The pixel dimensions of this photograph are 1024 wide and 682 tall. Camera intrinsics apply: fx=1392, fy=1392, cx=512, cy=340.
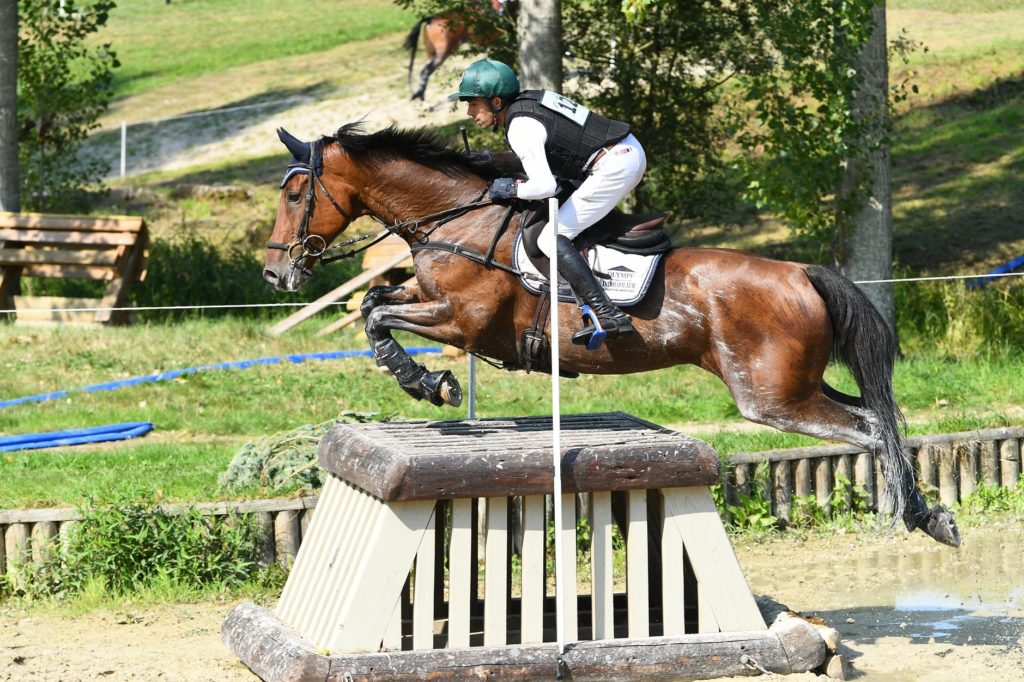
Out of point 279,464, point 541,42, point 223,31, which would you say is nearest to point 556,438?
point 279,464

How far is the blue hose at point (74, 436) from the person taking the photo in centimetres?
928

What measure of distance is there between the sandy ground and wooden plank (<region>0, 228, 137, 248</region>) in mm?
7887

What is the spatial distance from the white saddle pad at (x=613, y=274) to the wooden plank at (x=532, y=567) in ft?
2.94

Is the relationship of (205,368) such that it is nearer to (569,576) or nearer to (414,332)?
(414,332)

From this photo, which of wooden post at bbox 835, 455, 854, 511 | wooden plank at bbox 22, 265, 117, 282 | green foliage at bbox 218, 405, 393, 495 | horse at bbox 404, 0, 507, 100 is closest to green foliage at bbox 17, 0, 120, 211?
wooden plank at bbox 22, 265, 117, 282

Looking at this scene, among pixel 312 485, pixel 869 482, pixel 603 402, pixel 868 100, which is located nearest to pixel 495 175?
pixel 312 485

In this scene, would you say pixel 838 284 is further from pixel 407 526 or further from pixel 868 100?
pixel 868 100

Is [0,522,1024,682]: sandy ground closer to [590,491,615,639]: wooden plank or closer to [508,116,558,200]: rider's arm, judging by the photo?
[590,491,615,639]: wooden plank

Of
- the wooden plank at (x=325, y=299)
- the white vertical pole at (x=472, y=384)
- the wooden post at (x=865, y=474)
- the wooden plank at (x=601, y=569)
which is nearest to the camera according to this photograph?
the wooden plank at (x=601, y=569)

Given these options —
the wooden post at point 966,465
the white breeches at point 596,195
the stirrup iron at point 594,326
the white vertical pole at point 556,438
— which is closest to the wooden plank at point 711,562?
the white vertical pole at point 556,438

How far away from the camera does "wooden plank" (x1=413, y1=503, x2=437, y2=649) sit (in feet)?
17.8

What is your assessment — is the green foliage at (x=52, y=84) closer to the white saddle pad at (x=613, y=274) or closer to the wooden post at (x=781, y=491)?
the wooden post at (x=781, y=491)

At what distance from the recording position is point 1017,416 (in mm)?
10141

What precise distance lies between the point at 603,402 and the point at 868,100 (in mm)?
3814
